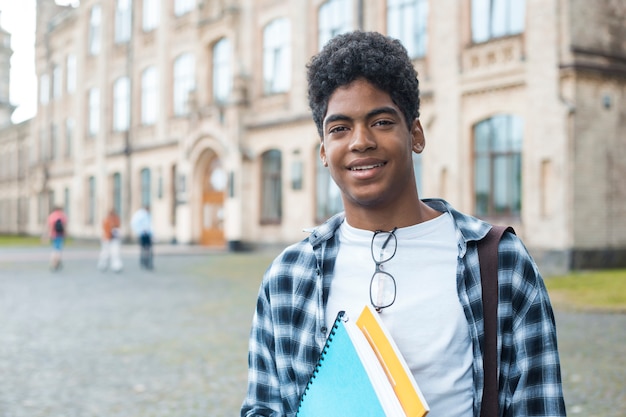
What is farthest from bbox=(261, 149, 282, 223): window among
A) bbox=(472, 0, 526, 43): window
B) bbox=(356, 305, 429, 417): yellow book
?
bbox=(356, 305, 429, 417): yellow book

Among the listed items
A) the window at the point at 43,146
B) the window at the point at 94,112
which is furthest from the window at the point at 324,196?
the window at the point at 43,146

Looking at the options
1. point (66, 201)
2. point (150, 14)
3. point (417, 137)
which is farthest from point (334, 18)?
point (66, 201)

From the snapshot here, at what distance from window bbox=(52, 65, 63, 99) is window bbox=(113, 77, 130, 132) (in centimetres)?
770

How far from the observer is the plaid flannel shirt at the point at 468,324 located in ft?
5.68

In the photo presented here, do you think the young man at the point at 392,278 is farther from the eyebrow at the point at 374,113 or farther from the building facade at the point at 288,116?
the building facade at the point at 288,116

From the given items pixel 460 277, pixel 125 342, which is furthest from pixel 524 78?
pixel 460 277

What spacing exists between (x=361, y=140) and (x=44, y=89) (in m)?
46.8

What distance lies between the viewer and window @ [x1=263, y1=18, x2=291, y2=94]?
84.6ft

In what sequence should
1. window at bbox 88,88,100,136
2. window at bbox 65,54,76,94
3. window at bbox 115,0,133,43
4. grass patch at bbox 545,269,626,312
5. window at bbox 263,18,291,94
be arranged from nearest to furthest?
grass patch at bbox 545,269,626,312
window at bbox 263,18,291,94
window at bbox 115,0,133,43
window at bbox 88,88,100,136
window at bbox 65,54,76,94

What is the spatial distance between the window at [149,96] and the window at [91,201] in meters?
6.22

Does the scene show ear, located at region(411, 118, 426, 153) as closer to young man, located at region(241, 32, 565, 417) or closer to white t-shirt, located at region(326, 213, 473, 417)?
young man, located at region(241, 32, 565, 417)

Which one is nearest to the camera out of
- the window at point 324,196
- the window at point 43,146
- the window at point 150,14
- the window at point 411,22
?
the window at point 411,22

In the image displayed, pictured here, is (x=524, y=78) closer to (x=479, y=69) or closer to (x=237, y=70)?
(x=479, y=69)

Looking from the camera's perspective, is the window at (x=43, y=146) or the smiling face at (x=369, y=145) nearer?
the smiling face at (x=369, y=145)
